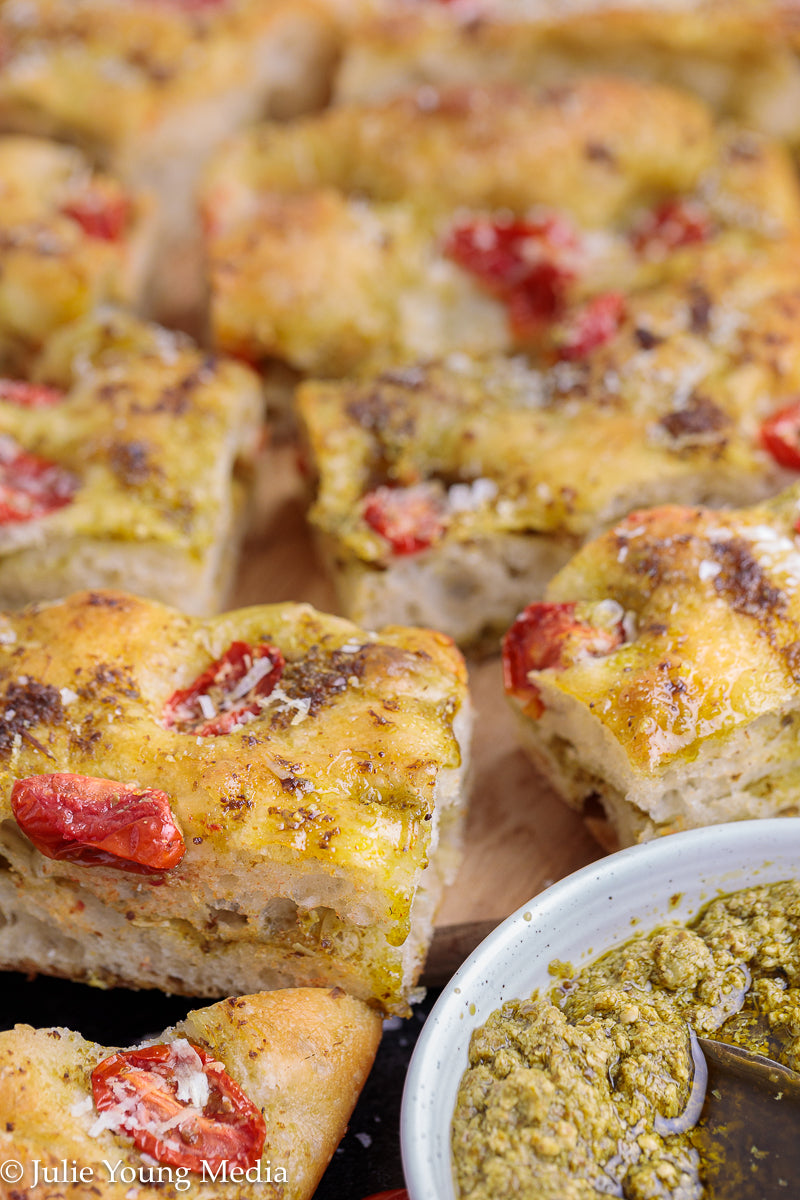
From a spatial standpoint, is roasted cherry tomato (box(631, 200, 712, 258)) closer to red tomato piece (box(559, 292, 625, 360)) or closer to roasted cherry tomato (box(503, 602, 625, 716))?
red tomato piece (box(559, 292, 625, 360))

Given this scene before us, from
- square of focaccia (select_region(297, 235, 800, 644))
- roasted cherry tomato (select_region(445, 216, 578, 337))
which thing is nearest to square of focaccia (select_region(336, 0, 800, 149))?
roasted cherry tomato (select_region(445, 216, 578, 337))

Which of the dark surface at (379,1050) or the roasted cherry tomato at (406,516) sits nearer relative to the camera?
the dark surface at (379,1050)

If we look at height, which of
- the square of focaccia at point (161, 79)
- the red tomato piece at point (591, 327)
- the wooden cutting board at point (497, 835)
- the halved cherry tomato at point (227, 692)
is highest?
the square of focaccia at point (161, 79)

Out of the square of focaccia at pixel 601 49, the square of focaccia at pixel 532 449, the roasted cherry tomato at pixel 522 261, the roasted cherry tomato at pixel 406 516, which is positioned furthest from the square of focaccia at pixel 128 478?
the square of focaccia at pixel 601 49

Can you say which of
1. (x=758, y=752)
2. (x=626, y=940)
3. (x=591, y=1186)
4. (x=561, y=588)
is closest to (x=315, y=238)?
(x=561, y=588)

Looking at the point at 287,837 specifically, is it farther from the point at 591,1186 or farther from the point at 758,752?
the point at 758,752

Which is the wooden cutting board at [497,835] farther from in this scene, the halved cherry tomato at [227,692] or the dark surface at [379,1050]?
the halved cherry tomato at [227,692]
